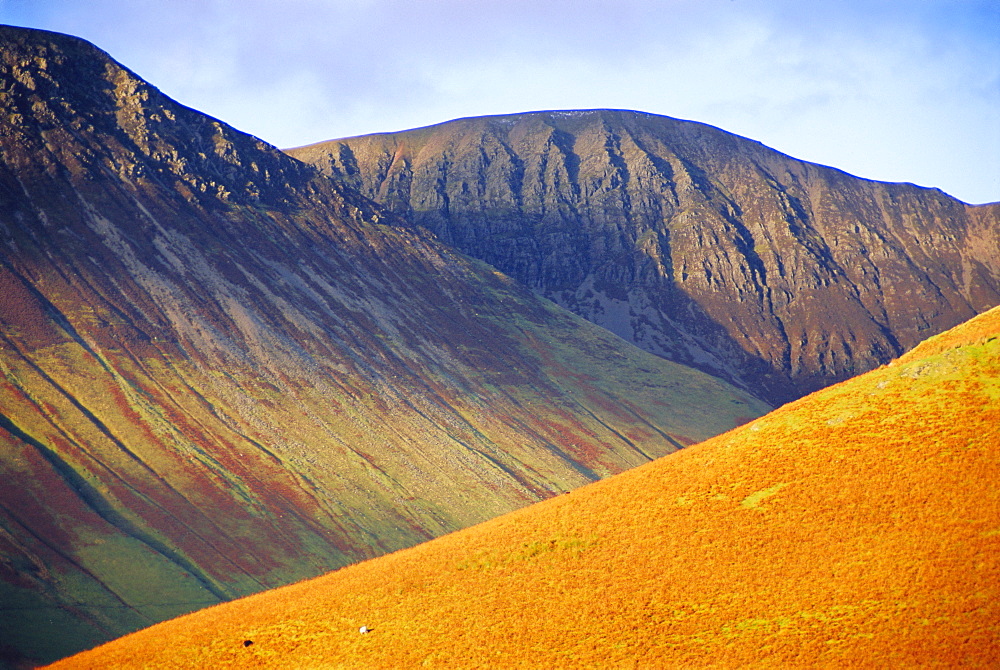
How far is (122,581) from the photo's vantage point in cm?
6191

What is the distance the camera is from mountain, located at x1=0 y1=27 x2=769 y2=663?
6831 centimetres

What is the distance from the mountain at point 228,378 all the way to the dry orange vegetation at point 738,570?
93.5ft

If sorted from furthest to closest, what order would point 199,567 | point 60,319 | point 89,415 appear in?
point 60,319 < point 89,415 < point 199,567

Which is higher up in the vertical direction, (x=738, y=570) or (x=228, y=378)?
(x=228, y=378)

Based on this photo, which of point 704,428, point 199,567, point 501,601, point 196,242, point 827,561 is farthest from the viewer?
point 704,428

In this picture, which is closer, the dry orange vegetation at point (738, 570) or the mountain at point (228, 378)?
the dry orange vegetation at point (738, 570)

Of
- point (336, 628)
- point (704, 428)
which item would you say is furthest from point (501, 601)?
point (704, 428)

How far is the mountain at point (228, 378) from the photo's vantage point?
224ft

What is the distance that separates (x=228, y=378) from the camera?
10106 cm

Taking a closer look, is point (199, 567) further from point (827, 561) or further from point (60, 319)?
point (827, 561)

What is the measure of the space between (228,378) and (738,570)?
8258 centimetres

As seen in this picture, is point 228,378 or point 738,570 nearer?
point 738,570

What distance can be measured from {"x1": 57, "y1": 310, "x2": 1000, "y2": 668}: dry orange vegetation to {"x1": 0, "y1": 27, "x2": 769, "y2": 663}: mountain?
28.5 m

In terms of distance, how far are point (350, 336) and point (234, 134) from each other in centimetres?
5079
